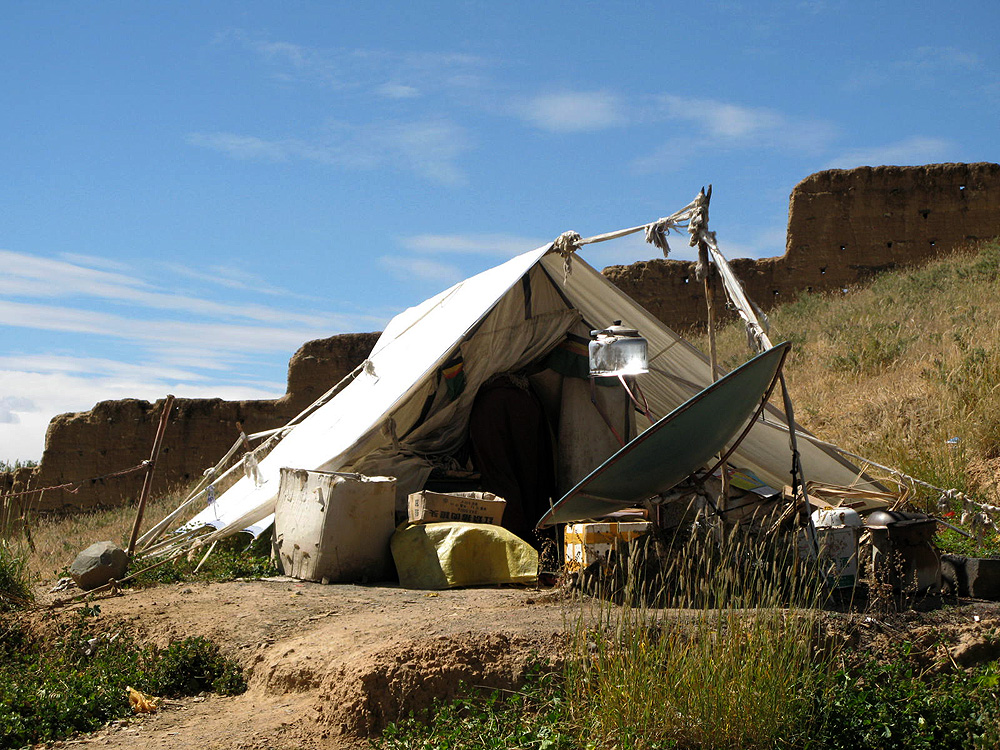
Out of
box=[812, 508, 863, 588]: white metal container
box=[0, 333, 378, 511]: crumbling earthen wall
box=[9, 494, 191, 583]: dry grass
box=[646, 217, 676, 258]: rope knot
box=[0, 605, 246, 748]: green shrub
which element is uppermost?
box=[646, 217, 676, 258]: rope knot

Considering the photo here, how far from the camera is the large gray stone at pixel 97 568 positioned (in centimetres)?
529

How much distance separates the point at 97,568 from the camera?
17.4 feet

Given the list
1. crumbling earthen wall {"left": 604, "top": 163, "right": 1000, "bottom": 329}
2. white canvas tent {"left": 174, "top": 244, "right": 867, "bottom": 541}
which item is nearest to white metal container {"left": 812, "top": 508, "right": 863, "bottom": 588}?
white canvas tent {"left": 174, "top": 244, "right": 867, "bottom": 541}

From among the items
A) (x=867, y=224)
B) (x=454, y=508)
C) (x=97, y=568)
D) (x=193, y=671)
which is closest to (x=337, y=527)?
(x=454, y=508)

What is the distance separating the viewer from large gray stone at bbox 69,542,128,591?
17.3 feet

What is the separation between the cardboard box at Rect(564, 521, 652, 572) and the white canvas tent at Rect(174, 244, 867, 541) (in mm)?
2046

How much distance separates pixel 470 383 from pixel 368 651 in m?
3.37

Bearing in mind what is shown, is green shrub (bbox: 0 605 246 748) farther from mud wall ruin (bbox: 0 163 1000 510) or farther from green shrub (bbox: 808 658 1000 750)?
mud wall ruin (bbox: 0 163 1000 510)

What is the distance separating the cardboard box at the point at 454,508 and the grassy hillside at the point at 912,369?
10.6 ft

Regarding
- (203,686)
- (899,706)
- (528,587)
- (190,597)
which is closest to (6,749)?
(203,686)

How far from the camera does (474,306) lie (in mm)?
6559

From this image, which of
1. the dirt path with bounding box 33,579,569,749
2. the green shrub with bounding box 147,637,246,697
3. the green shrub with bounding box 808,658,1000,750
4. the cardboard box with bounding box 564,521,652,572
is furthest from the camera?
the cardboard box with bounding box 564,521,652,572

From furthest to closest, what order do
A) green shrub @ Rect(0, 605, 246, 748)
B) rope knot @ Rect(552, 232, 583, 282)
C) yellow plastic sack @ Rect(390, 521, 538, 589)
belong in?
rope knot @ Rect(552, 232, 583, 282)
yellow plastic sack @ Rect(390, 521, 538, 589)
green shrub @ Rect(0, 605, 246, 748)

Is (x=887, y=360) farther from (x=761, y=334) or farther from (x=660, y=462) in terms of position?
(x=660, y=462)
